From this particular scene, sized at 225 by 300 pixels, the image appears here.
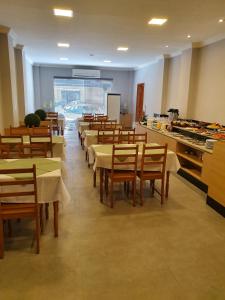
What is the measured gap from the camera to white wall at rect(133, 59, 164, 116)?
836 centimetres

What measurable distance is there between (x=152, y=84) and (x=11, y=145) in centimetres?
675

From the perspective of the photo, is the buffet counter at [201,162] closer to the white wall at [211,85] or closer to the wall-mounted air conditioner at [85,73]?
the white wall at [211,85]

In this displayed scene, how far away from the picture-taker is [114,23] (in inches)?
180

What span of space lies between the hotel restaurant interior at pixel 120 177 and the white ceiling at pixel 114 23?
22 millimetres

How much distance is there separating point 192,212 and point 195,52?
4416 mm

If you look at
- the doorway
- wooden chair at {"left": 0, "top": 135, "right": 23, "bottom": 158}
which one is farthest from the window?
wooden chair at {"left": 0, "top": 135, "right": 23, "bottom": 158}

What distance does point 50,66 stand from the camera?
1137 cm

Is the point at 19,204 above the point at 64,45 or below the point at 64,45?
below

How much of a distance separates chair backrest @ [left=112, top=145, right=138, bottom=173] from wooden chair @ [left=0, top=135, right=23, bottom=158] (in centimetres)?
140

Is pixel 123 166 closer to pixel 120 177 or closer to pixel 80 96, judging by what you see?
pixel 120 177

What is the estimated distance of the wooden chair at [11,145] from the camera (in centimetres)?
340

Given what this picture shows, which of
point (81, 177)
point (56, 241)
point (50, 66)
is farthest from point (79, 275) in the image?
point (50, 66)

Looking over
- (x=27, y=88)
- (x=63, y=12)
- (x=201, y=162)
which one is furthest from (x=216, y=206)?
(x=27, y=88)

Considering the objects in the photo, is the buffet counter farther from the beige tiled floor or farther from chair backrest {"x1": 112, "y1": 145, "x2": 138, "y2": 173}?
chair backrest {"x1": 112, "y1": 145, "x2": 138, "y2": 173}
